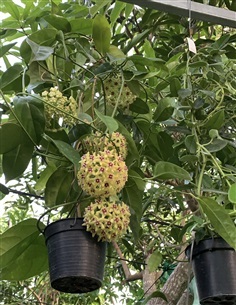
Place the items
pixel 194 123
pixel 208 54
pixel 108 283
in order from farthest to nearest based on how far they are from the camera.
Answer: pixel 108 283, pixel 208 54, pixel 194 123

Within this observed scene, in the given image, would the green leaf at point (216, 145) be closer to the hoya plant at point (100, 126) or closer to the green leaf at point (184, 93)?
the hoya plant at point (100, 126)

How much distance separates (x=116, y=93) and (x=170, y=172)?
0.20 metres

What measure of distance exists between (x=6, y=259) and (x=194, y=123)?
45cm

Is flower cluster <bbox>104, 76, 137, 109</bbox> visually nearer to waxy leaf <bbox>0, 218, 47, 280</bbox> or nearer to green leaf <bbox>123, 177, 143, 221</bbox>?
green leaf <bbox>123, 177, 143, 221</bbox>

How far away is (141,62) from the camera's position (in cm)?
97

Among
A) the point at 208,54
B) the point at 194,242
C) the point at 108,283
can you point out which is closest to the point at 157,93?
the point at 208,54

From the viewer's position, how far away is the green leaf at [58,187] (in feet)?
3.09

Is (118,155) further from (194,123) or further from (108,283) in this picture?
(108,283)

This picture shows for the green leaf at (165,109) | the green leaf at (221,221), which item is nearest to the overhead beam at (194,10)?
the green leaf at (165,109)

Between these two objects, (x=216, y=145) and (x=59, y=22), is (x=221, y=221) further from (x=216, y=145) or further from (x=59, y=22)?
(x=59, y=22)

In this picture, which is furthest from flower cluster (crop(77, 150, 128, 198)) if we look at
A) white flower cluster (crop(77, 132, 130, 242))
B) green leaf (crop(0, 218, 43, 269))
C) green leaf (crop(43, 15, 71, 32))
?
green leaf (crop(43, 15, 71, 32))

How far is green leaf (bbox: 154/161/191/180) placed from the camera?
2.81 feet

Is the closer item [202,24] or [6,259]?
[6,259]

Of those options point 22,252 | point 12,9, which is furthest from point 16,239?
point 12,9
